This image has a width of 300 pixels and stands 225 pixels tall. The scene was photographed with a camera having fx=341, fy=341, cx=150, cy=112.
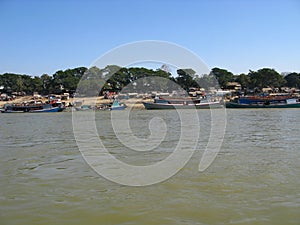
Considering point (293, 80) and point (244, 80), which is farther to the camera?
point (293, 80)

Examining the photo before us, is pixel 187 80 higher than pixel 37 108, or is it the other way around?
pixel 187 80

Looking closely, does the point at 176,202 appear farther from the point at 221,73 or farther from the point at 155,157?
the point at 221,73

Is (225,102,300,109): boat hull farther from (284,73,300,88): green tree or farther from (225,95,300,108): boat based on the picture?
(284,73,300,88): green tree

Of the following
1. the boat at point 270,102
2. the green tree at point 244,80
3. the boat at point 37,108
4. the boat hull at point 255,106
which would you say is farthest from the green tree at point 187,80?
the boat at point 37,108

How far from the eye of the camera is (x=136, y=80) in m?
73.9

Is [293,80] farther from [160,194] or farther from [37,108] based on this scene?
[160,194]

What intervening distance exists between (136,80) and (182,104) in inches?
1038

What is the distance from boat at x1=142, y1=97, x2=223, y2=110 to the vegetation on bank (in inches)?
661

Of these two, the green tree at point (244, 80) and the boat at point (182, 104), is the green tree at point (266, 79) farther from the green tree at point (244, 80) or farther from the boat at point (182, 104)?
the boat at point (182, 104)

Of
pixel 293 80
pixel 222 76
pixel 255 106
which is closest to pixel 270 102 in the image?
pixel 255 106

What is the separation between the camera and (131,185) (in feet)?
21.5

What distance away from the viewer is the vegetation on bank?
70.4 metres

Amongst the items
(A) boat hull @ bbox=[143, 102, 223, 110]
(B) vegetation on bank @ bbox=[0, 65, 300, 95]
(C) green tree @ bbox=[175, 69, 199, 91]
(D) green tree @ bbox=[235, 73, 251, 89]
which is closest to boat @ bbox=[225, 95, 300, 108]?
(A) boat hull @ bbox=[143, 102, 223, 110]

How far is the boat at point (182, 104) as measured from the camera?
48531 mm
